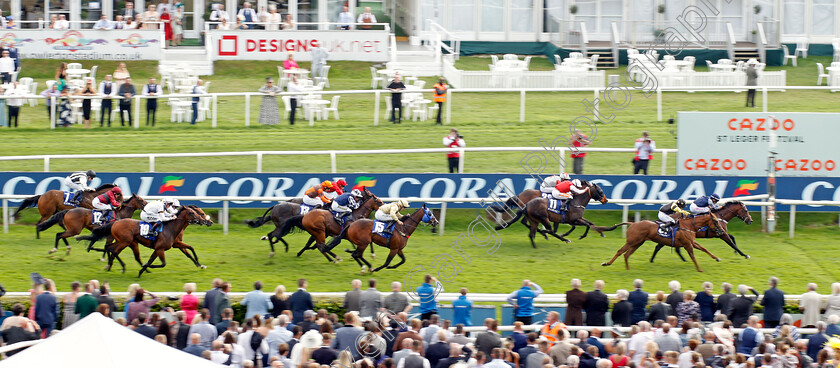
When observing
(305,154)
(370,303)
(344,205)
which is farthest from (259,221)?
(370,303)

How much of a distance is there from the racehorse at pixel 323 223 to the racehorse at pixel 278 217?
16cm

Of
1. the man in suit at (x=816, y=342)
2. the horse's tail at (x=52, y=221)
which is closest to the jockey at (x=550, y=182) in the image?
the man in suit at (x=816, y=342)

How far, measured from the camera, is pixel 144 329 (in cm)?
1108

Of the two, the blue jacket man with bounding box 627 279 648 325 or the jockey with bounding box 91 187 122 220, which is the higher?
the jockey with bounding box 91 187 122 220

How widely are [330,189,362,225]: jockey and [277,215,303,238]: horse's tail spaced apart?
0.48 m

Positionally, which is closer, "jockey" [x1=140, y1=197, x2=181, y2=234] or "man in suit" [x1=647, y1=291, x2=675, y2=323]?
"man in suit" [x1=647, y1=291, x2=675, y2=323]

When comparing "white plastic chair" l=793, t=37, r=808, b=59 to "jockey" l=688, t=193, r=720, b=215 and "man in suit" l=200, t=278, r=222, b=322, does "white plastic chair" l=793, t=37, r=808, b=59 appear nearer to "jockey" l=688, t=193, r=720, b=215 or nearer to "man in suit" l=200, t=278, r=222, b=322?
"jockey" l=688, t=193, r=720, b=215

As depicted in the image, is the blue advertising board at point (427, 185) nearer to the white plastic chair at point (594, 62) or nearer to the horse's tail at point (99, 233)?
the horse's tail at point (99, 233)

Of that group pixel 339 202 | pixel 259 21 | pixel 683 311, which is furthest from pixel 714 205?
pixel 259 21

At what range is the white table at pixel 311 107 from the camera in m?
21.4

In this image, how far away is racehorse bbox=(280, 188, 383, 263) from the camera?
15.3 metres

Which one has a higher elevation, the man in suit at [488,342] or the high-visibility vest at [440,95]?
the high-visibility vest at [440,95]

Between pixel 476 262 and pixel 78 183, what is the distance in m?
5.54

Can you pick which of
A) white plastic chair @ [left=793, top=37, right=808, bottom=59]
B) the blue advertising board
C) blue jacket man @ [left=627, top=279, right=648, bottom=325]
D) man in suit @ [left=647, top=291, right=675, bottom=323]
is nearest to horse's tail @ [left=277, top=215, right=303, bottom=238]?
the blue advertising board
